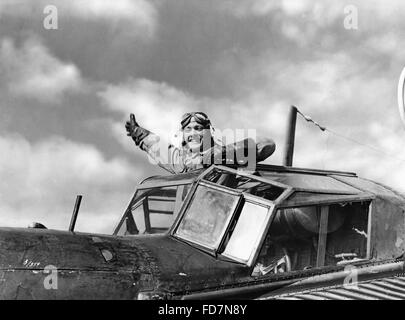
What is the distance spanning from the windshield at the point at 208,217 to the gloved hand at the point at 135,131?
2844 mm

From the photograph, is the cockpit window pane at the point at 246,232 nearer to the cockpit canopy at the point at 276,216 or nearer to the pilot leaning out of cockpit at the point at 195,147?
the cockpit canopy at the point at 276,216

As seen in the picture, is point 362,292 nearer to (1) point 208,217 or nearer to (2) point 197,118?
(1) point 208,217

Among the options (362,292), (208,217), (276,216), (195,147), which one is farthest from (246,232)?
(195,147)

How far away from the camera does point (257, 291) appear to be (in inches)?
205

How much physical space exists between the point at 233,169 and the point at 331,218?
4.02 feet

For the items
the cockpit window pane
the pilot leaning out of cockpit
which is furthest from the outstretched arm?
the cockpit window pane

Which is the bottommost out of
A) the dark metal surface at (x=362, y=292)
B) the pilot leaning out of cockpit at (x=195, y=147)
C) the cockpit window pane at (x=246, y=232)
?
the dark metal surface at (x=362, y=292)

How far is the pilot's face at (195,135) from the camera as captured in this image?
7883 millimetres

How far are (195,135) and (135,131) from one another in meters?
1.25

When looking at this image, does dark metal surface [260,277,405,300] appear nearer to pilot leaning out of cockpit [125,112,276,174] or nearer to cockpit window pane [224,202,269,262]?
cockpit window pane [224,202,269,262]

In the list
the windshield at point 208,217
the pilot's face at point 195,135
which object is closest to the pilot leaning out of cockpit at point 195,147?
the pilot's face at point 195,135
